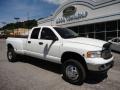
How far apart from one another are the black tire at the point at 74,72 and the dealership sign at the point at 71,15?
1792 cm

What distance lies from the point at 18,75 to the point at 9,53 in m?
3.24

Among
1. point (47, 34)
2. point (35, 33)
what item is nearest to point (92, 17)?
point (35, 33)

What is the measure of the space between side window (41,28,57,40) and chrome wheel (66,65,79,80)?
1457 mm

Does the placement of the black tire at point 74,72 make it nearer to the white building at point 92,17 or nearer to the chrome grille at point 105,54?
the chrome grille at point 105,54

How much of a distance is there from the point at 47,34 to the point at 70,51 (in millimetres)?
1771

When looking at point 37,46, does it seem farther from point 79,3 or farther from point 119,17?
point 79,3

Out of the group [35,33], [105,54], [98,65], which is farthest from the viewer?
[35,33]

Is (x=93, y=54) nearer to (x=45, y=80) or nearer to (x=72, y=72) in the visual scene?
(x=72, y=72)

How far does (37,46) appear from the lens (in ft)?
25.9

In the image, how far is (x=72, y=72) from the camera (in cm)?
627

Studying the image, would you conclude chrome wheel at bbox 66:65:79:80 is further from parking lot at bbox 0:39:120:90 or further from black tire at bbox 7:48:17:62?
black tire at bbox 7:48:17:62

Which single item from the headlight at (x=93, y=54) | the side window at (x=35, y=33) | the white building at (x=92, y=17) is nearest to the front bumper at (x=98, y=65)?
the headlight at (x=93, y=54)

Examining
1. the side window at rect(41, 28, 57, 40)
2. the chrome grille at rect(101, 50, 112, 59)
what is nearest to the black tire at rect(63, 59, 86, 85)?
the chrome grille at rect(101, 50, 112, 59)

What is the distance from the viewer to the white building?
19500 mm
